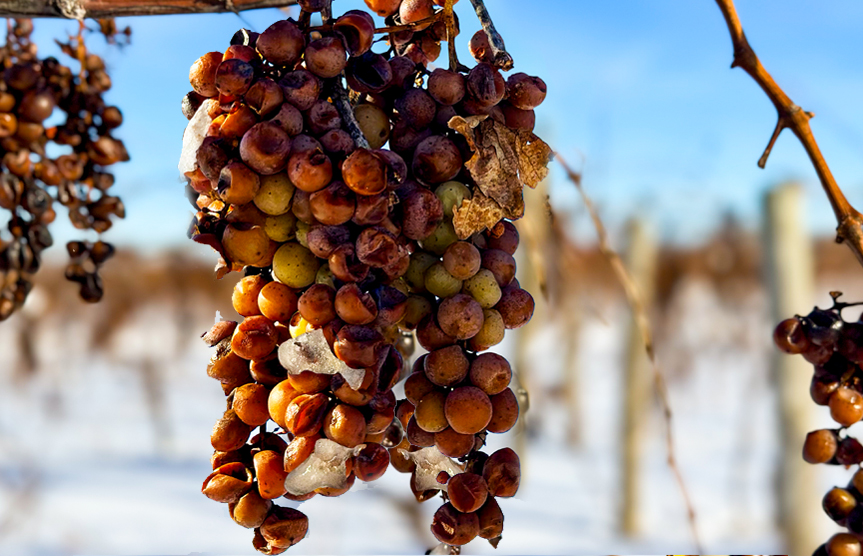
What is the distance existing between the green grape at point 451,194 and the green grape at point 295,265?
86mm

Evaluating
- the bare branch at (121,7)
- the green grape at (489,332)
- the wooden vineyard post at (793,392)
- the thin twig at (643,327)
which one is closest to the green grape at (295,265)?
the green grape at (489,332)

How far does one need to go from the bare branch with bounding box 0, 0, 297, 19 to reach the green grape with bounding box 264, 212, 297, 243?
0.75 ft

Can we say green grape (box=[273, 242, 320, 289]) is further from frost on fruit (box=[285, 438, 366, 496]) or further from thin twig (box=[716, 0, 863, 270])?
thin twig (box=[716, 0, 863, 270])

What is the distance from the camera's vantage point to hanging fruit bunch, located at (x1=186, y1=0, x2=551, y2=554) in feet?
1.30

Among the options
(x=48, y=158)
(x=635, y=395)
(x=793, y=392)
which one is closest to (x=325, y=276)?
(x=48, y=158)

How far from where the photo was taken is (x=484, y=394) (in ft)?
1.42

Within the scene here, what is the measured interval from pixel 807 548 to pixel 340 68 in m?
2.95

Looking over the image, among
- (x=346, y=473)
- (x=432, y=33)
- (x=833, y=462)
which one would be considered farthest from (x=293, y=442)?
→ (x=833, y=462)

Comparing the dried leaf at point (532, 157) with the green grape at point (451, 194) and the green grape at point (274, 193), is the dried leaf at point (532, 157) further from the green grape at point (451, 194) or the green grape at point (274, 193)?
the green grape at point (274, 193)

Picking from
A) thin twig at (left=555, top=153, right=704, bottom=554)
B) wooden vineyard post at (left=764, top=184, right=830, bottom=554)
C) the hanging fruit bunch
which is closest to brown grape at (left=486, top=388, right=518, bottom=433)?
the hanging fruit bunch

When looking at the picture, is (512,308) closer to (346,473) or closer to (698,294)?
(346,473)

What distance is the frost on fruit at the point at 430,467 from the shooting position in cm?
48

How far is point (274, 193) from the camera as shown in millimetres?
410

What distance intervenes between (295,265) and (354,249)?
5 cm
